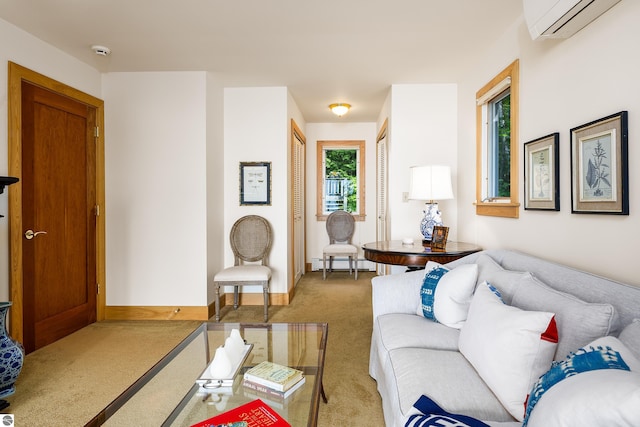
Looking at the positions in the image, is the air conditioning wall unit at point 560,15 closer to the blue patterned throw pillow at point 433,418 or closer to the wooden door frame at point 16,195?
the blue patterned throw pillow at point 433,418

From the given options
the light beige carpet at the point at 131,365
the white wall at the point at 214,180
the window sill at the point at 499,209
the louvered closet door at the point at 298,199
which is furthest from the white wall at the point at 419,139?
Answer: the white wall at the point at 214,180

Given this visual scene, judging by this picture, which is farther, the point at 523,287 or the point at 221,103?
the point at 221,103

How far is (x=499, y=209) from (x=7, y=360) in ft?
11.1

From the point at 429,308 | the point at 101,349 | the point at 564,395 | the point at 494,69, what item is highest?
the point at 494,69

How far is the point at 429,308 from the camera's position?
7.06ft

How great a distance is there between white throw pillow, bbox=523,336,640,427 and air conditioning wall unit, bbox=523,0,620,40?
1.55 m

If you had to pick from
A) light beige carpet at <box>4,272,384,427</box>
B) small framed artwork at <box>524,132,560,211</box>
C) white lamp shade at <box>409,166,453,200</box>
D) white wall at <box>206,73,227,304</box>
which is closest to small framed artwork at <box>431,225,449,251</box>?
white lamp shade at <box>409,166,453,200</box>

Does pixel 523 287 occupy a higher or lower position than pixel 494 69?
lower

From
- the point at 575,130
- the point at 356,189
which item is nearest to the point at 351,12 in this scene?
the point at 575,130

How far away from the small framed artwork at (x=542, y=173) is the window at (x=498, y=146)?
178 millimetres

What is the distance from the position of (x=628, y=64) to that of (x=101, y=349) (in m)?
3.77

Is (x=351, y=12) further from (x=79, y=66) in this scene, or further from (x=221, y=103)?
(x=79, y=66)

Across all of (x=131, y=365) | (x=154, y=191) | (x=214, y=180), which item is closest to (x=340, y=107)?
(x=214, y=180)

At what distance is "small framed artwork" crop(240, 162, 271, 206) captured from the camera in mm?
4223
